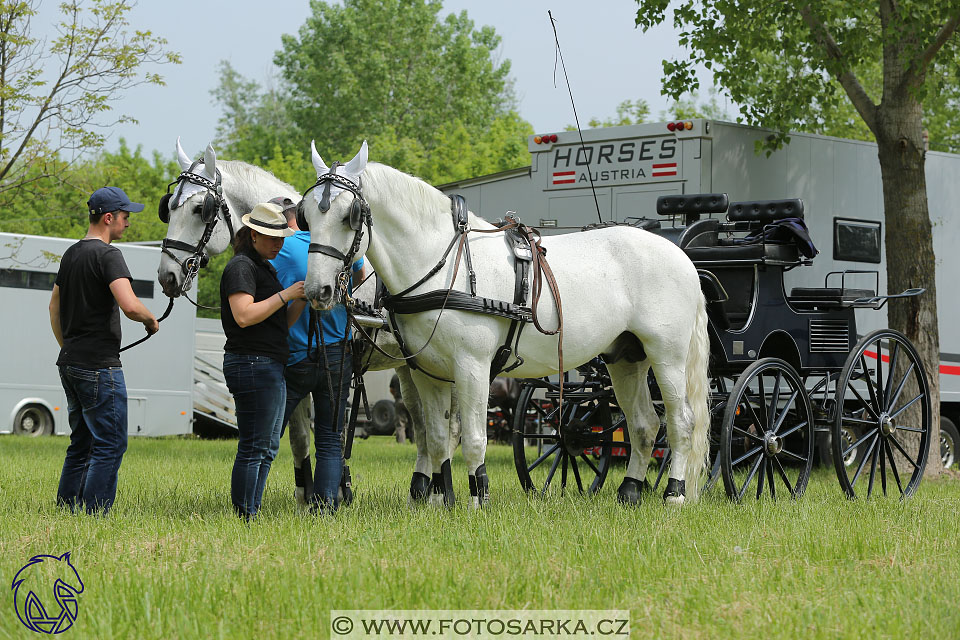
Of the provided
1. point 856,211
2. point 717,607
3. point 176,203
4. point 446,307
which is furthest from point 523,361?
point 856,211

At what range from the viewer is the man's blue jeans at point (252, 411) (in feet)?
19.5

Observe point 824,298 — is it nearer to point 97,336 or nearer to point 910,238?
point 910,238

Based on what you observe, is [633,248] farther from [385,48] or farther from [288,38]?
[288,38]

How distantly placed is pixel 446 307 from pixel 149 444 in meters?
11.9

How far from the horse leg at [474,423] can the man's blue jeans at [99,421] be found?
199 cm

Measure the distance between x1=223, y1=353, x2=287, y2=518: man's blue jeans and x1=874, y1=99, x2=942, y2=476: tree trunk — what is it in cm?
769

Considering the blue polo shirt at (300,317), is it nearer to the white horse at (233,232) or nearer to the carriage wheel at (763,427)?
the white horse at (233,232)

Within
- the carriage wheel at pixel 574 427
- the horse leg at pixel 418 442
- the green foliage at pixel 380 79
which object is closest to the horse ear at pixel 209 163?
the horse leg at pixel 418 442

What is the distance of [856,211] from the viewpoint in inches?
481

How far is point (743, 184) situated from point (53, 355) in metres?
13.1

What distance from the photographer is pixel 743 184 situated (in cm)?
1140

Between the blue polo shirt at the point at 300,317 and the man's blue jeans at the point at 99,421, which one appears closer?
the man's blue jeans at the point at 99,421

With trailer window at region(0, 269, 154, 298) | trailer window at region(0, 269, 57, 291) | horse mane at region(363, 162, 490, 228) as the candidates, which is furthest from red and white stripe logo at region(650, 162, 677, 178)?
trailer window at region(0, 269, 57, 291)

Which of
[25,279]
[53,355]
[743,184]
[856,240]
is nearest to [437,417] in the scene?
[743,184]
